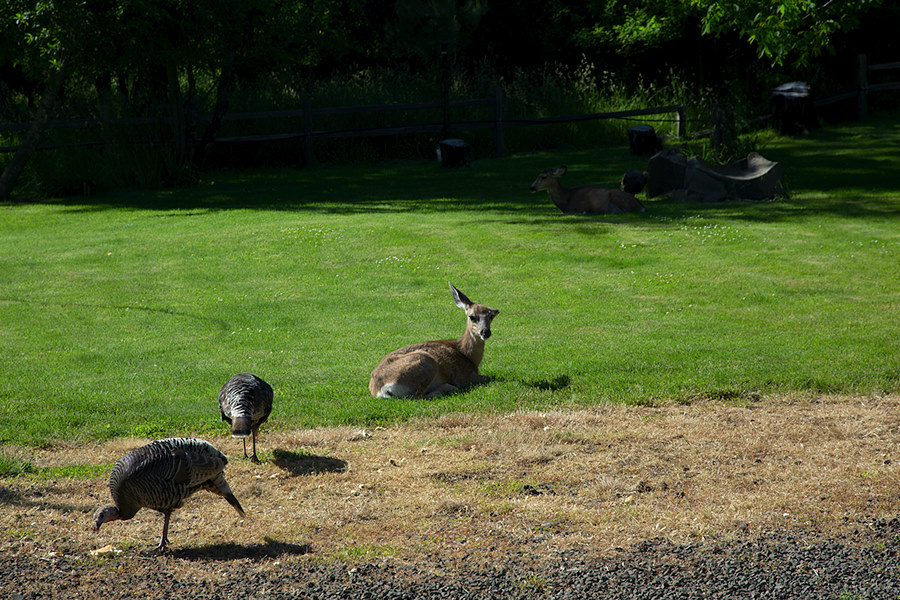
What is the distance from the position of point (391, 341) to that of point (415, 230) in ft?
20.8

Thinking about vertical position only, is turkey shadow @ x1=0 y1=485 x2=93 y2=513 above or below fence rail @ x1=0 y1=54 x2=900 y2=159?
below

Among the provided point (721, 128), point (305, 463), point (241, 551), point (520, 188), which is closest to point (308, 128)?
point (520, 188)

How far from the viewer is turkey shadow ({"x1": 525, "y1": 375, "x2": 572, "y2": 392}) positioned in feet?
27.1

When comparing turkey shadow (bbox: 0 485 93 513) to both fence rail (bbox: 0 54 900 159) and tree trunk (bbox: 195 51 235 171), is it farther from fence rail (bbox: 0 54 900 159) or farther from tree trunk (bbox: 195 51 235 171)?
fence rail (bbox: 0 54 900 159)

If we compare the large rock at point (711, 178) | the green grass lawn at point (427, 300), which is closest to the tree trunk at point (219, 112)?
the green grass lawn at point (427, 300)

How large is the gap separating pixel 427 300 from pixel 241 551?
266 inches

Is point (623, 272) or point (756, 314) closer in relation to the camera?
point (756, 314)

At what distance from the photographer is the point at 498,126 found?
2800 centimetres

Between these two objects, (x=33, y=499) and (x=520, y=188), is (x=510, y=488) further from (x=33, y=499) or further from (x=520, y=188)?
(x=520, y=188)

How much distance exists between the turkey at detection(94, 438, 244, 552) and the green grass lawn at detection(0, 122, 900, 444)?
87.1 inches

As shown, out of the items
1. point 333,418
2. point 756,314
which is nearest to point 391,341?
point 333,418

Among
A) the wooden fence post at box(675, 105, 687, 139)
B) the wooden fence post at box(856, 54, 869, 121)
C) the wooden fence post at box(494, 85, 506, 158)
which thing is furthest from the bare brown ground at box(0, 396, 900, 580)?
the wooden fence post at box(856, 54, 869, 121)

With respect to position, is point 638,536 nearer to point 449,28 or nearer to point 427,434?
point 427,434

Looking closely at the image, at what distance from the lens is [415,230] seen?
16.1m
